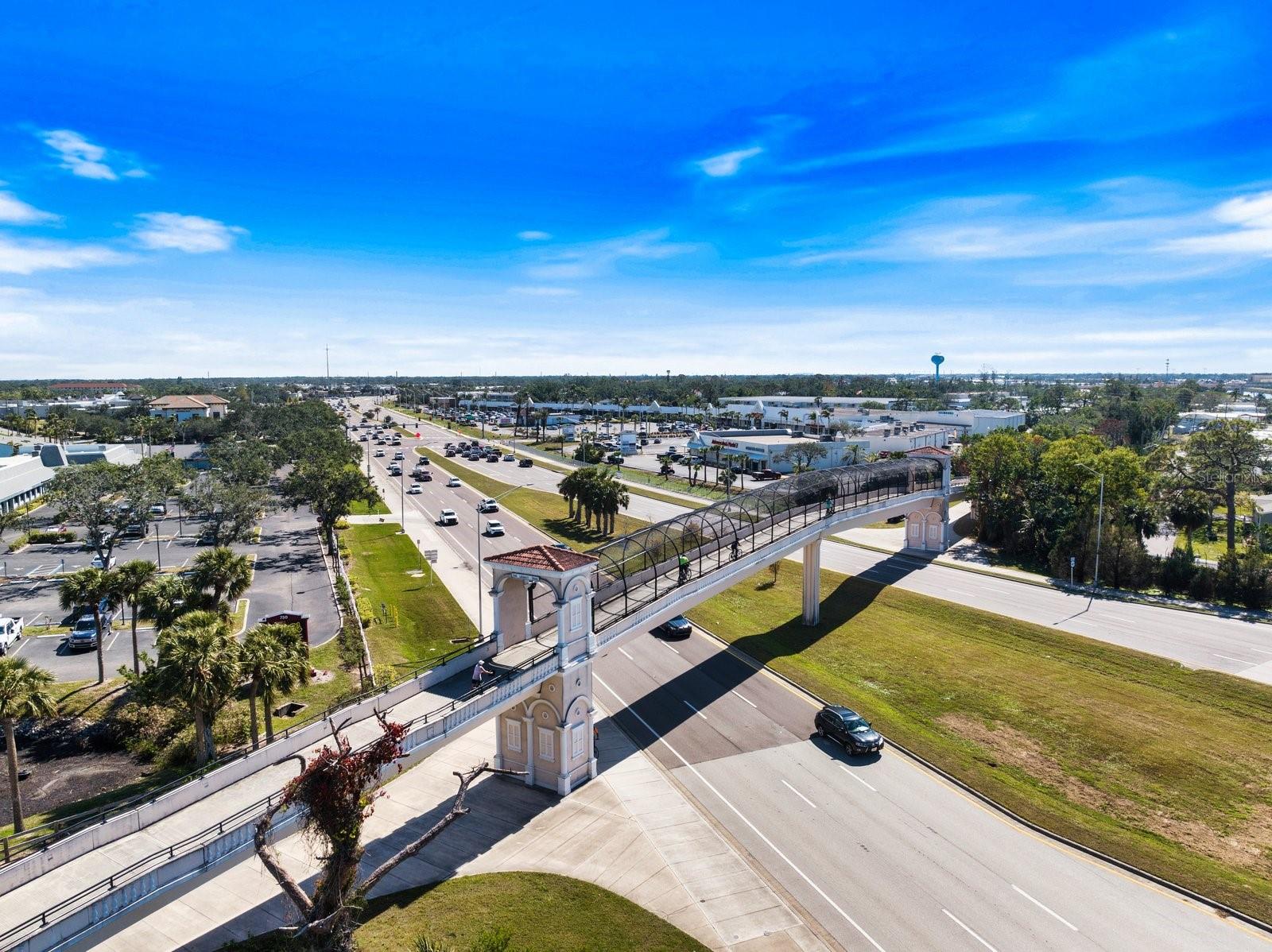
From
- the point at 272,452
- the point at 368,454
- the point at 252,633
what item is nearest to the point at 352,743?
the point at 252,633

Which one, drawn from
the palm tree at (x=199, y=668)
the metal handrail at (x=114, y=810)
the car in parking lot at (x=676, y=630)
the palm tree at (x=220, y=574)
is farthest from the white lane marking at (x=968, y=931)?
the palm tree at (x=220, y=574)

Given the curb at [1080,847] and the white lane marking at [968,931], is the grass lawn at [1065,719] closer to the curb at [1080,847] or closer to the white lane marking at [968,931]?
the curb at [1080,847]

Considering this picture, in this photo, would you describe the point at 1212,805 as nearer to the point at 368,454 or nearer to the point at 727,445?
the point at 727,445

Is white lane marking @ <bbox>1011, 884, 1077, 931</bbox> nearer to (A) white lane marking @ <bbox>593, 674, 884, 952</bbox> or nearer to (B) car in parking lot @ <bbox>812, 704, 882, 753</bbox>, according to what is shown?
(A) white lane marking @ <bbox>593, 674, 884, 952</bbox>

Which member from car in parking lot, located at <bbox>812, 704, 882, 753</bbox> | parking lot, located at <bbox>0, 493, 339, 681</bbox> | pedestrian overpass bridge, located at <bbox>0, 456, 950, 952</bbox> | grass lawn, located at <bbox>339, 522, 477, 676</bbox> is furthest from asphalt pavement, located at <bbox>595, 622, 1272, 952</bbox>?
parking lot, located at <bbox>0, 493, 339, 681</bbox>

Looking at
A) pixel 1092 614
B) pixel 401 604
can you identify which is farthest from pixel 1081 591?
pixel 401 604

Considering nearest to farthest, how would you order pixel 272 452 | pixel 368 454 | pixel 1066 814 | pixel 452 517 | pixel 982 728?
pixel 1066 814 → pixel 982 728 → pixel 452 517 → pixel 272 452 → pixel 368 454
